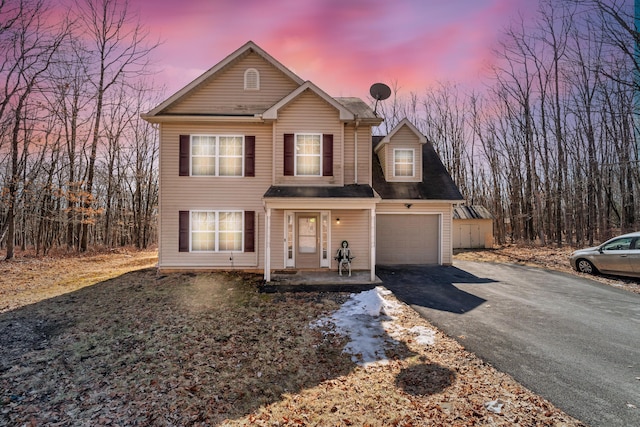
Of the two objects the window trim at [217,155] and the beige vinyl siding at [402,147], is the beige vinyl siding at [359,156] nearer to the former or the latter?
the beige vinyl siding at [402,147]

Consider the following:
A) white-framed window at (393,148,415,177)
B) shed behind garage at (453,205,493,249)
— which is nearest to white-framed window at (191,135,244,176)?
white-framed window at (393,148,415,177)

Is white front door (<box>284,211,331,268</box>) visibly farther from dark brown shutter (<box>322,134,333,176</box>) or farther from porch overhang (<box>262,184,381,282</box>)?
dark brown shutter (<box>322,134,333,176</box>)

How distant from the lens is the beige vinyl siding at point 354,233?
36.8 ft

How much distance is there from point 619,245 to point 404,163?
814cm

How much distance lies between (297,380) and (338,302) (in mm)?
3729

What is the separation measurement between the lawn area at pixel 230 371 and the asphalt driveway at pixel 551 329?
44 centimetres

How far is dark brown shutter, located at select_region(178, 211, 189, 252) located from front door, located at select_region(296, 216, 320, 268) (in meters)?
4.26

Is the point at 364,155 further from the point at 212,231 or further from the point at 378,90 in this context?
the point at 212,231

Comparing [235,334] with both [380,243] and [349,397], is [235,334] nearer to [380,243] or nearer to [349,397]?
[349,397]

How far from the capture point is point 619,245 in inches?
394

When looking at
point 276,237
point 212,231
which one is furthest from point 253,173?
point 212,231

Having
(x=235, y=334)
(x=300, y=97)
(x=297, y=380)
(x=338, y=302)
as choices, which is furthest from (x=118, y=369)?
(x=300, y=97)

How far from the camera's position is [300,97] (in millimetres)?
10898

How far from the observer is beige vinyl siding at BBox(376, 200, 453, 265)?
12.9 meters
